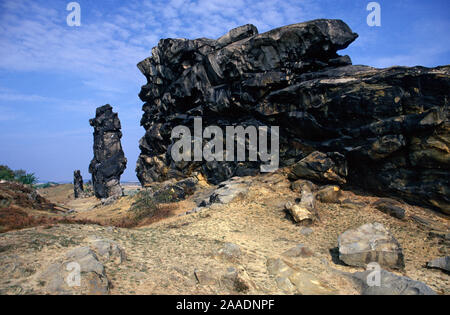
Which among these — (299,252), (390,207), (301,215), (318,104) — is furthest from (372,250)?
(318,104)

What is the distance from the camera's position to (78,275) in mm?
6957

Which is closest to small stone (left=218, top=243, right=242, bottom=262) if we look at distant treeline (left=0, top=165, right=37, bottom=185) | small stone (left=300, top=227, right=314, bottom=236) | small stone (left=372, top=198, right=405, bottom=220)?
small stone (left=300, top=227, right=314, bottom=236)

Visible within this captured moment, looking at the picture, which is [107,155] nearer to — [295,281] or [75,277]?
[75,277]

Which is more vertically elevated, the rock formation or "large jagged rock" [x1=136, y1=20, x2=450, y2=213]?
"large jagged rock" [x1=136, y1=20, x2=450, y2=213]

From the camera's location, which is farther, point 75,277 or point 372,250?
point 372,250

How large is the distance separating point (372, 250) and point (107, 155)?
46.3 m

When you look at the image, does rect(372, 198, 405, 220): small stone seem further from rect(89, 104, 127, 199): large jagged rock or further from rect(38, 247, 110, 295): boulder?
rect(89, 104, 127, 199): large jagged rock

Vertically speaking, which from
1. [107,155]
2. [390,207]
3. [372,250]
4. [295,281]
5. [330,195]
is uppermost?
[107,155]

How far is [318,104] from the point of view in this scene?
2002 cm

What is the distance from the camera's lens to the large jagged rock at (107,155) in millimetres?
44625

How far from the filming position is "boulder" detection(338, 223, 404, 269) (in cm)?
997

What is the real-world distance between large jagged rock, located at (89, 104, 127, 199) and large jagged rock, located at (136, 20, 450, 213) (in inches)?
419

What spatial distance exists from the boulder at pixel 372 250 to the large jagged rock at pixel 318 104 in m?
6.85
